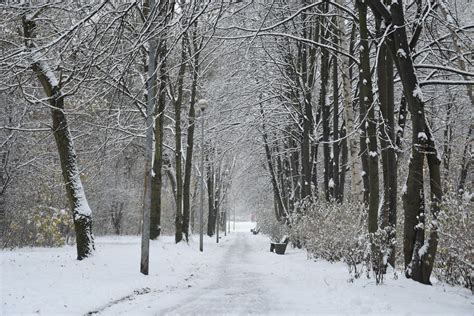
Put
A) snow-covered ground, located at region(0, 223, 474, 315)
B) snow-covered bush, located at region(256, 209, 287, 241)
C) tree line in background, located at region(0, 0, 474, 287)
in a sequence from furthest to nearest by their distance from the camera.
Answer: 1. snow-covered bush, located at region(256, 209, 287, 241)
2. tree line in background, located at region(0, 0, 474, 287)
3. snow-covered ground, located at region(0, 223, 474, 315)

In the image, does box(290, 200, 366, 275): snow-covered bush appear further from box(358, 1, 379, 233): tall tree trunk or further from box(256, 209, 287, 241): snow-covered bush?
box(256, 209, 287, 241): snow-covered bush

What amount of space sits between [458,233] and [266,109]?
59.2 feet

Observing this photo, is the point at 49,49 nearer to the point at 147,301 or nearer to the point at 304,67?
the point at 147,301

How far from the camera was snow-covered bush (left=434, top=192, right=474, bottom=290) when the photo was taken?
6441mm

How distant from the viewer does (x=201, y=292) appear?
917 centimetres

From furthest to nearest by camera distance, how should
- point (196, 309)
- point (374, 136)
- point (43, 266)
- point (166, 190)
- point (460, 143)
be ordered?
point (166, 190) < point (460, 143) < point (43, 266) < point (374, 136) < point (196, 309)

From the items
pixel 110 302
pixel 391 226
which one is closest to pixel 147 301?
pixel 110 302

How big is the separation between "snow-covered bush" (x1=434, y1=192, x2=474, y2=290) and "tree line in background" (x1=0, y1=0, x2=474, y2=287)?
37 millimetres

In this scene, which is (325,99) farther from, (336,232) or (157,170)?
(336,232)

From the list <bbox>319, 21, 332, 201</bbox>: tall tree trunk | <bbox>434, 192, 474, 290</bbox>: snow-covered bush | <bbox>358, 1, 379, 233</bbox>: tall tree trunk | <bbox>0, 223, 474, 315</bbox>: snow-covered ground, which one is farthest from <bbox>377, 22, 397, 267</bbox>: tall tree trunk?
<bbox>319, 21, 332, 201</bbox>: tall tree trunk

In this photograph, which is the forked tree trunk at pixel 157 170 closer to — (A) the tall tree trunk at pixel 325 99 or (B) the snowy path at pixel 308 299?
(A) the tall tree trunk at pixel 325 99

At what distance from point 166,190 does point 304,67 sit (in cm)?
3012

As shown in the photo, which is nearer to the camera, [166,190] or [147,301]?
[147,301]

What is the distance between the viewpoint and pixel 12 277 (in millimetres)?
9203
